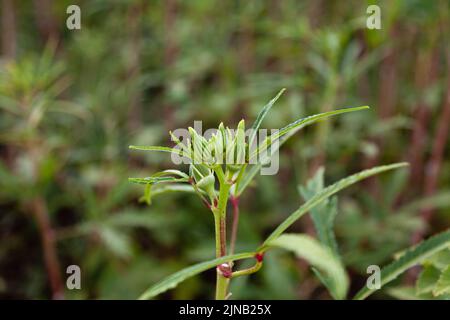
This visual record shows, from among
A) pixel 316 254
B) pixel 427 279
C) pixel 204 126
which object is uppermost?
pixel 204 126

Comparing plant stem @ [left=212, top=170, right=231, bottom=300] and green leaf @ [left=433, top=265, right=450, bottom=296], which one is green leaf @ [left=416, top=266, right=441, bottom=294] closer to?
green leaf @ [left=433, top=265, right=450, bottom=296]

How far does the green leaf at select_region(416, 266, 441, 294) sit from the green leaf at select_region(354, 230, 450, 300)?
0.07 m

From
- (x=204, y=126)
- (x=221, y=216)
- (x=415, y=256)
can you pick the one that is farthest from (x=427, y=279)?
(x=204, y=126)

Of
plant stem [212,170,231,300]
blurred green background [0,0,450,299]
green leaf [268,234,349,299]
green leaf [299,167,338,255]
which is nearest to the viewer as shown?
green leaf [268,234,349,299]

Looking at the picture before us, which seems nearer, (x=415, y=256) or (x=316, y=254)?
(x=316, y=254)

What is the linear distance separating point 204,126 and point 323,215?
1.19 meters

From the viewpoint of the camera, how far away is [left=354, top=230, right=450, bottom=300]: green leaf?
21.7 inches

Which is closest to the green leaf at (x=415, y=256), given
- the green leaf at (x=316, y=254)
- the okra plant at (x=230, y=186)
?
the okra plant at (x=230, y=186)

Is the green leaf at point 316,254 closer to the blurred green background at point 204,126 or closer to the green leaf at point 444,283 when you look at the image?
the green leaf at point 444,283

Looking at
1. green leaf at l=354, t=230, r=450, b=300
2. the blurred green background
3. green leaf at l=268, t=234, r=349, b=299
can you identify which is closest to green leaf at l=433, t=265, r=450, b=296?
green leaf at l=354, t=230, r=450, b=300

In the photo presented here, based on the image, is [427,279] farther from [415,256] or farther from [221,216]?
[221,216]

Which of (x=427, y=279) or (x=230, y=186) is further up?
(x=230, y=186)

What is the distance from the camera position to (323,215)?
25.3 inches

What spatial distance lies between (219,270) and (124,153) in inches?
46.3
